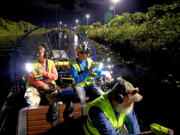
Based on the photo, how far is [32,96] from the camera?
356 cm

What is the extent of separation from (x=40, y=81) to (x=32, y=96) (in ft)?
1.32

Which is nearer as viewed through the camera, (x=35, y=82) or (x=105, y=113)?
(x=105, y=113)

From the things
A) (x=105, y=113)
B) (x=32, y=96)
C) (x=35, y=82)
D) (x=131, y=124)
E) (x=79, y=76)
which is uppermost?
(x=79, y=76)

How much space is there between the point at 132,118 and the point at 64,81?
3173mm

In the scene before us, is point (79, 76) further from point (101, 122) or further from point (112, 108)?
point (101, 122)

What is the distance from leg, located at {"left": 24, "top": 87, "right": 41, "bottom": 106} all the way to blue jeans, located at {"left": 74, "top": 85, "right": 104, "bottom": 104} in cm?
99

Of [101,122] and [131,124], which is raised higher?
[101,122]

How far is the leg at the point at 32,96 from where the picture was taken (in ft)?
11.5

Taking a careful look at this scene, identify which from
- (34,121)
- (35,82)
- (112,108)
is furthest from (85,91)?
(112,108)

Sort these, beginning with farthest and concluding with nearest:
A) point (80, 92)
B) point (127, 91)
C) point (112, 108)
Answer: point (80, 92) → point (112, 108) → point (127, 91)

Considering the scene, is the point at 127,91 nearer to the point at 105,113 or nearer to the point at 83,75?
the point at 105,113

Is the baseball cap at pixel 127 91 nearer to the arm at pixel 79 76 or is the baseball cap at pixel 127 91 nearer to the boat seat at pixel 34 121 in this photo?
the boat seat at pixel 34 121

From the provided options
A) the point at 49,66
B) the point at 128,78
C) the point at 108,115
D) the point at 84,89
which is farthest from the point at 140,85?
the point at 108,115

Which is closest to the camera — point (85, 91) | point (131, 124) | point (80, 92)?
point (131, 124)
